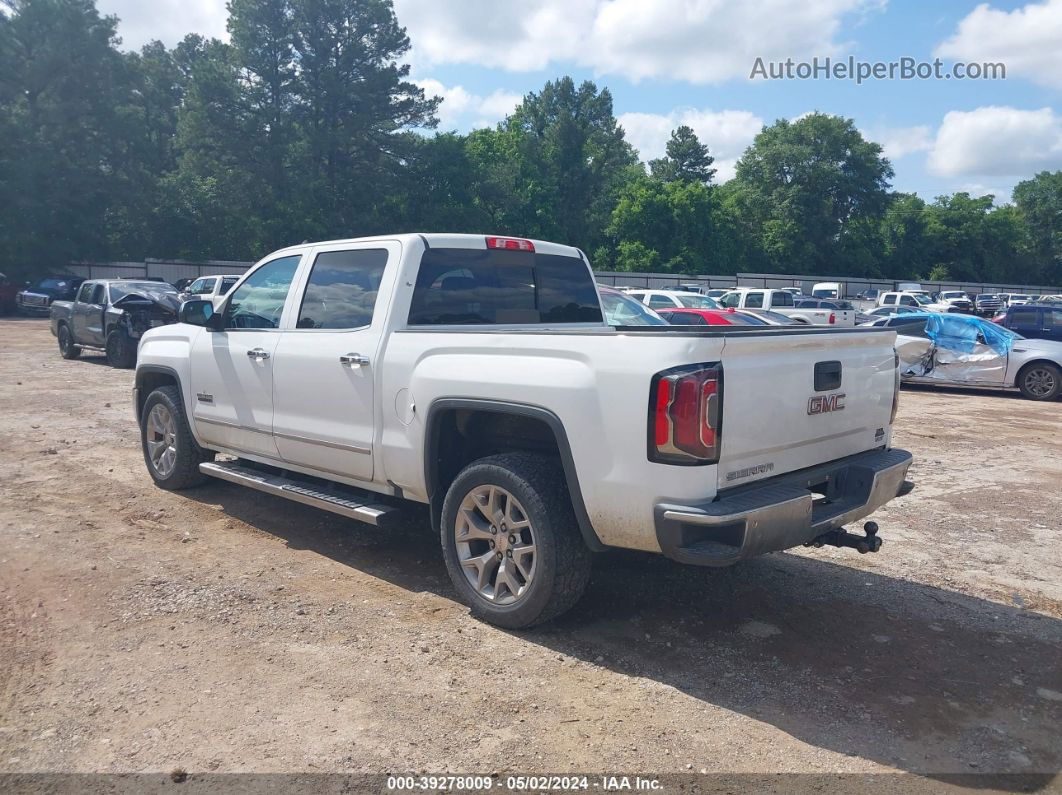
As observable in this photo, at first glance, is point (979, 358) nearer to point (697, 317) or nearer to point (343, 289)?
point (697, 317)

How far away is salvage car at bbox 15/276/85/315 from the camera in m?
34.2

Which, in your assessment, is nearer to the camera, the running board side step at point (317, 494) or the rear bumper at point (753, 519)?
the rear bumper at point (753, 519)

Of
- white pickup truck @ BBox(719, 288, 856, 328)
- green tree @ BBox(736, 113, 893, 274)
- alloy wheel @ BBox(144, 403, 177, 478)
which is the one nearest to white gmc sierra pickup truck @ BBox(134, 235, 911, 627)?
alloy wheel @ BBox(144, 403, 177, 478)

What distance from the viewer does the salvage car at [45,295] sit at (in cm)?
3425

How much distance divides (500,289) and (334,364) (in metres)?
1.17

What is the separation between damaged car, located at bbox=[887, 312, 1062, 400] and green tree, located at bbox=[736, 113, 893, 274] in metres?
52.6

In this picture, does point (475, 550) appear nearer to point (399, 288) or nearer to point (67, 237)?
point (399, 288)

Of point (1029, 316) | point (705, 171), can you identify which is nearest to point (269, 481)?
point (1029, 316)

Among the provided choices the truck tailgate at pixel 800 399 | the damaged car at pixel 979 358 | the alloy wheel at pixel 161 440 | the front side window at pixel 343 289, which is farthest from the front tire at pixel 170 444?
the damaged car at pixel 979 358

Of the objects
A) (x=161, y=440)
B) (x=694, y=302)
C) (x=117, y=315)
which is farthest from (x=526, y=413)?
(x=694, y=302)

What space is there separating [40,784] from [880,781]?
307 centimetres

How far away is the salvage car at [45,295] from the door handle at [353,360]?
33603mm

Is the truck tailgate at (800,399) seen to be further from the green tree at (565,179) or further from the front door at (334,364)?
the green tree at (565,179)

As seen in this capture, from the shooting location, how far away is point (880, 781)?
10.7 feet
